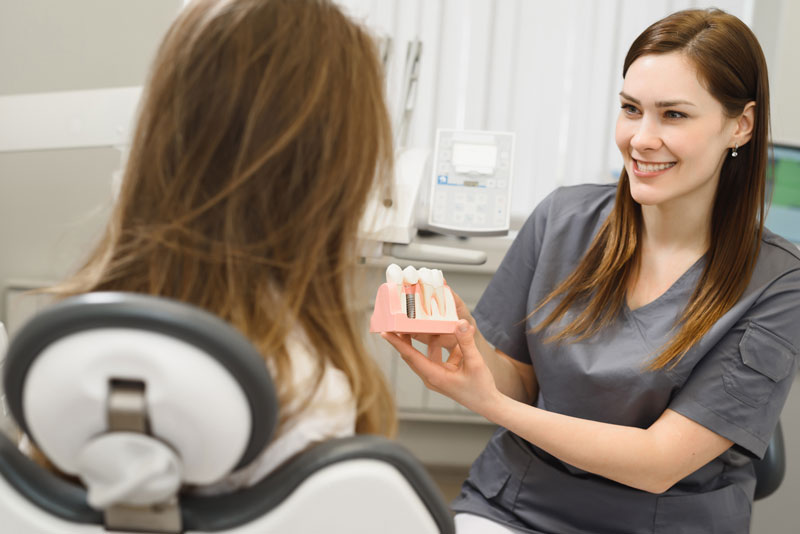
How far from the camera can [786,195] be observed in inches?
77.7

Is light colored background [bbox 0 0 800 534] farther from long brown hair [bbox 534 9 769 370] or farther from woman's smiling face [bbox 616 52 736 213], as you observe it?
woman's smiling face [bbox 616 52 736 213]

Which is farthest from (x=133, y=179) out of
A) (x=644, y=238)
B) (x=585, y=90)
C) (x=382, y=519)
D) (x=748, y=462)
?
(x=585, y=90)

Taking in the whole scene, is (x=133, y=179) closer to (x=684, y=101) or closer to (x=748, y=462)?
(x=684, y=101)

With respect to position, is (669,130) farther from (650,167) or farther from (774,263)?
(774,263)

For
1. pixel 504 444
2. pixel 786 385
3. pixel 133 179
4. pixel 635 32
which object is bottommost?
pixel 504 444

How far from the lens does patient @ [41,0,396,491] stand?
2.06 feet

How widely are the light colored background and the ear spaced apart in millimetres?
837

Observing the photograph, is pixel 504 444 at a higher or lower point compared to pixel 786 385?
lower

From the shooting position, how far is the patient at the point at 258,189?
2.06ft

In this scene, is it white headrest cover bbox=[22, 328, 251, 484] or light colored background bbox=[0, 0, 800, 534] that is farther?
light colored background bbox=[0, 0, 800, 534]

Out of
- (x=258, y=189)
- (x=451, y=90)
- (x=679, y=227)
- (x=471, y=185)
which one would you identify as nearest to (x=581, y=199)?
(x=679, y=227)

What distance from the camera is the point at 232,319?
0.63m

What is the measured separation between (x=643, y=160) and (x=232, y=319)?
0.78 metres

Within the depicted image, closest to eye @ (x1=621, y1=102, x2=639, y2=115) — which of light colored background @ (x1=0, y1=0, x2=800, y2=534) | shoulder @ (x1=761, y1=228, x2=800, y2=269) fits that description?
shoulder @ (x1=761, y1=228, x2=800, y2=269)
